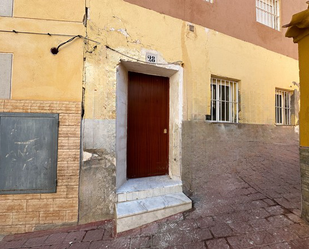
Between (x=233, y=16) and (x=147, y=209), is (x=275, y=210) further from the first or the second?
(x=233, y=16)

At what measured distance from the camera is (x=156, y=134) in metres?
4.24

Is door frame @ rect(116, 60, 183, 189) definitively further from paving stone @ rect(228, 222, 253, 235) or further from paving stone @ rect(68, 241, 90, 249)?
paving stone @ rect(228, 222, 253, 235)

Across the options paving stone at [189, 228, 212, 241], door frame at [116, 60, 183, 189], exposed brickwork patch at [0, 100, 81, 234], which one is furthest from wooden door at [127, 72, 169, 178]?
paving stone at [189, 228, 212, 241]

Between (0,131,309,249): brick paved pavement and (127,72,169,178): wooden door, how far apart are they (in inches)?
38.7

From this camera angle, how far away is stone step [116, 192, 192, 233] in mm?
2854

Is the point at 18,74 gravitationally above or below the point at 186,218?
above

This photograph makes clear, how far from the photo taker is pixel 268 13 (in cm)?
562

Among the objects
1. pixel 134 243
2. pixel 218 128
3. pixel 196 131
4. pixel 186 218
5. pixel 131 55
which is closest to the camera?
pixel 134 243

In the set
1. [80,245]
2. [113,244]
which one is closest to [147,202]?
[113,244]

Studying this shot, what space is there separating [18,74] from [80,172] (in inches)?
83.9

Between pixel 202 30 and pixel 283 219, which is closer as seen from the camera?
pixel 283 219

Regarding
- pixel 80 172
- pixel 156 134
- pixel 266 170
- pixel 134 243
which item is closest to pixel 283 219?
pixel 266 170

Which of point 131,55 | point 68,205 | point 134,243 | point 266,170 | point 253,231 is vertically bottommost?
point 134,243

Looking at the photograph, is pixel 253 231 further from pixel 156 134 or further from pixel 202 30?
pixel 202 30
